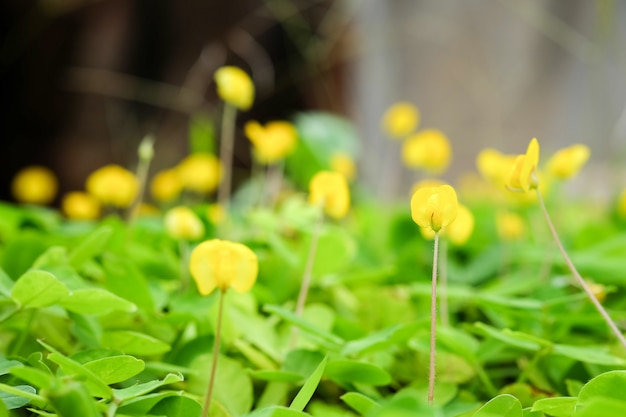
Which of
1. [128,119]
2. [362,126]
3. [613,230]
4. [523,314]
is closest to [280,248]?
[523,314]

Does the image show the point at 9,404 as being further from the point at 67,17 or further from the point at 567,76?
the point at 567,76

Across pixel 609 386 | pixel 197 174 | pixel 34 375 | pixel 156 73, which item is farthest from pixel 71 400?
pixel 156 73

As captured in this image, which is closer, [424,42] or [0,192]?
[0,192]

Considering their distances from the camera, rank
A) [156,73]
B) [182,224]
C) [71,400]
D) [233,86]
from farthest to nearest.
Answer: [156,73], [233,86], [182,224], [71,400]

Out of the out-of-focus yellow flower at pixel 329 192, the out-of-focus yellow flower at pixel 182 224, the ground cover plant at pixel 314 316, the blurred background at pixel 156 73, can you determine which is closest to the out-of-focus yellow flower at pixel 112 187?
the ground cover plant at pixel 314 316

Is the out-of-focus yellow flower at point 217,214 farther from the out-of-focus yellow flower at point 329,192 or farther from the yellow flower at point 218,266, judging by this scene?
the yellow flower at point 218,266

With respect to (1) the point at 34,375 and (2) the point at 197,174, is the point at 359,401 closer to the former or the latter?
(1) the point at 34,375
